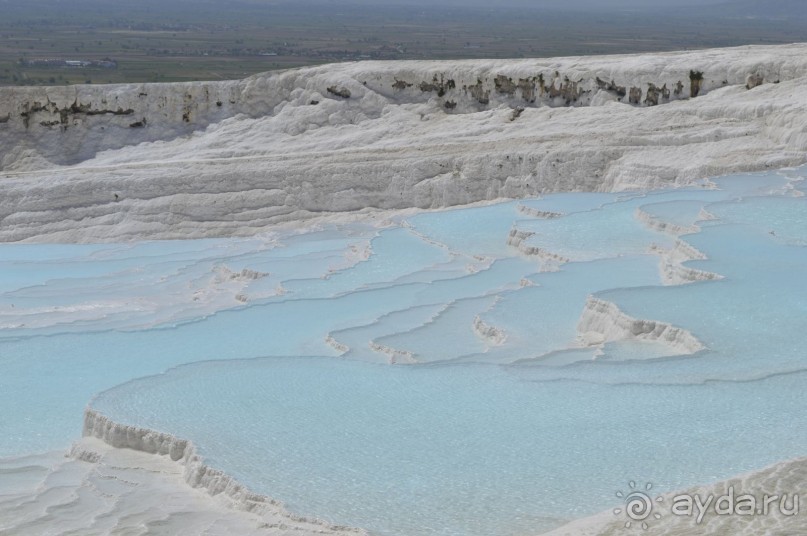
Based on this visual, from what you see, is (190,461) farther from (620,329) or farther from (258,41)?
(258,41)

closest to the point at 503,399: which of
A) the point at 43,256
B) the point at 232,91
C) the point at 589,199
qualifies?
the point at 589,199

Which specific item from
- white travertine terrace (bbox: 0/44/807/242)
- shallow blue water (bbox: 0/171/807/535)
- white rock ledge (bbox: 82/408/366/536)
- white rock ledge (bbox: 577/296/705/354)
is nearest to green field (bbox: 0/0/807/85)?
white travertine terrace (bbox: 0/44/807/242)

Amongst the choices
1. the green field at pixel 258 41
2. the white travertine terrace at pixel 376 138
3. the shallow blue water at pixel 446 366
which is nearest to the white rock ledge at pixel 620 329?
the shallow blue water at pixel 446 366

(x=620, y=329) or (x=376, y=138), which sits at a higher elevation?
(x=620, y=329)

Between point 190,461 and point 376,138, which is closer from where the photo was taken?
point 190,461

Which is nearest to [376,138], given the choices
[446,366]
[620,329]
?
[620,329]

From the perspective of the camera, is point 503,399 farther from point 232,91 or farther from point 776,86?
point 232,91
